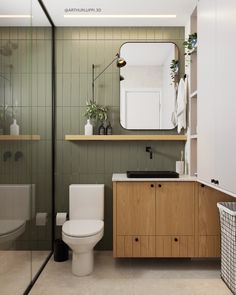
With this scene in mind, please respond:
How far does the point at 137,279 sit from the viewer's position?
8.68ft

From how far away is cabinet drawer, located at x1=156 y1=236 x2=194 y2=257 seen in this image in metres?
2.83

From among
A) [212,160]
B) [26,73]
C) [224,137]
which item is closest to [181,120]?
[212,160]

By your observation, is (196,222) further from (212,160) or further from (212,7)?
(212,7)

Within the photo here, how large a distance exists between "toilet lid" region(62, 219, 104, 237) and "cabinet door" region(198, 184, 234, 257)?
0.99 meters

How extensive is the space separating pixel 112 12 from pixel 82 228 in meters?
2.20

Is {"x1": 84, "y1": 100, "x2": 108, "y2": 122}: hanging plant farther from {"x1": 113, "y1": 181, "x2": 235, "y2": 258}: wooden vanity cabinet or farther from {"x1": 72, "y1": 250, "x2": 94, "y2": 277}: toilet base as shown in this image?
{"x1": 72, "y1": 250, "x2": 94, "y2": 277}: toilet base

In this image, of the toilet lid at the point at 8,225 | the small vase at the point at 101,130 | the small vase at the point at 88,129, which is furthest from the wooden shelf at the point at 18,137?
the small vase at the point at 101,130

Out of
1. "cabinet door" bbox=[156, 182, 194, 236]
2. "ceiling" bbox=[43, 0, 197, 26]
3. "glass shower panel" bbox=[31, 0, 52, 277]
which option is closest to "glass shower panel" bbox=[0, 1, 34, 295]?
"glass shower panel" bbox=[31, 0, 52, 277]

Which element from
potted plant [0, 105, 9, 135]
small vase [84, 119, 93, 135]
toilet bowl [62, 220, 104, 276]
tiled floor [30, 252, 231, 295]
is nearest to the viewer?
potted plant [0, 105, 9, 135]

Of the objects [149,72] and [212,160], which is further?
[149,72]

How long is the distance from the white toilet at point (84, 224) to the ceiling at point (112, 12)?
173cm

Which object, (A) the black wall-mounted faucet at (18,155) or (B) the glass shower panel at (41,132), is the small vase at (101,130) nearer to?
(B) the glass shower panel at (41,132)

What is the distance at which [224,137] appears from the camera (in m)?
2.02

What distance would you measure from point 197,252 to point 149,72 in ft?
6.55
